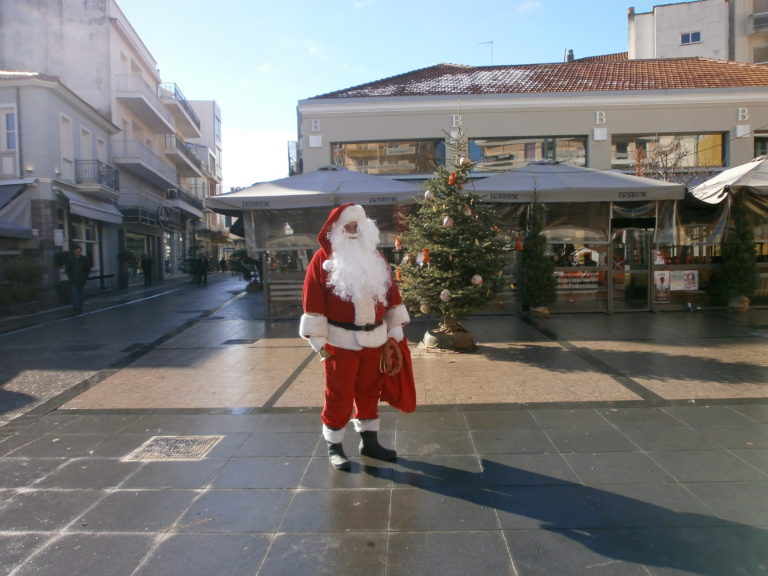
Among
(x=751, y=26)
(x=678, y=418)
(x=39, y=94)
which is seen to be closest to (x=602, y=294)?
(x=678, y=418)

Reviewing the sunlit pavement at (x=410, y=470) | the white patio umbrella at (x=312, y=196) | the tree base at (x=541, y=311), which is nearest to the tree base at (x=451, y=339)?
the sunlit pavement at (x=410, y=470)

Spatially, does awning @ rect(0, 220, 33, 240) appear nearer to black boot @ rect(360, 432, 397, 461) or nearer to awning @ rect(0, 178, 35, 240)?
awning @ rect(0, 178, 35, 240)

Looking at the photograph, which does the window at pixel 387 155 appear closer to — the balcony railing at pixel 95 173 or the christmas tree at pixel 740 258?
the christmas tree at pixel 740 258

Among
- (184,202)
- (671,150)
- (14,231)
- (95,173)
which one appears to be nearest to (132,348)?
(14,231)

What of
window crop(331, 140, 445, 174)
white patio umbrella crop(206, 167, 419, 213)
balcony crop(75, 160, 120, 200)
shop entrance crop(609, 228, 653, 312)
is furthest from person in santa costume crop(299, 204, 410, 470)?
balcony crop(75, 160, 120, 200)

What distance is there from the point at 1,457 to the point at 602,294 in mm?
10262

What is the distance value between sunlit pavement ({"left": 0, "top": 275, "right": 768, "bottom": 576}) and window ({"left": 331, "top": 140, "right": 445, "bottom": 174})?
424 inches

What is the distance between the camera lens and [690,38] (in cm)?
3438

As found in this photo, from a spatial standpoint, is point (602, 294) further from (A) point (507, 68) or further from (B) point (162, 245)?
(B) point (162, 245)

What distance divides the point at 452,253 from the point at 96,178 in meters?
17.6

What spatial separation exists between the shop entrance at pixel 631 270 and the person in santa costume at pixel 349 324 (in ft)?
28.1

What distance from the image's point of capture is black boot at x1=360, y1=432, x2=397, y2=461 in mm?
3955

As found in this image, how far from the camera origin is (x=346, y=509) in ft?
10.7

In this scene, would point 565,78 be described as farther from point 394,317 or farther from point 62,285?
point 394,317
